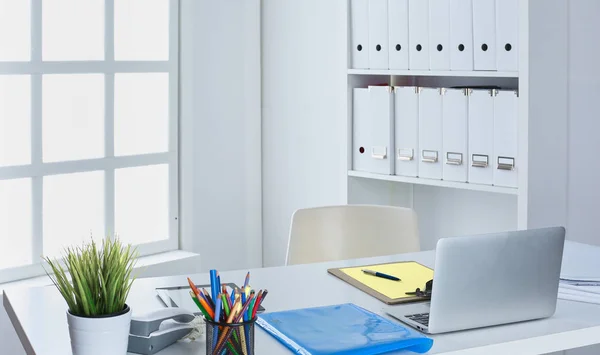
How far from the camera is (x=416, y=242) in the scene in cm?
269

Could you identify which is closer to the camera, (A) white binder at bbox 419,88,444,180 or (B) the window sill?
(A) white binder at bbox 419,88,444,180

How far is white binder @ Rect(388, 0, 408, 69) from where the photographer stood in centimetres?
311

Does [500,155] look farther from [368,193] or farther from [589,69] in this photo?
[368,193]

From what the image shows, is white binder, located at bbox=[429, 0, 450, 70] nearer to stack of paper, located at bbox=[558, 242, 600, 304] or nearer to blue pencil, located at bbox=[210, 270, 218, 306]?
stack of paper, located at bbox=[558, 242, 600, 304]

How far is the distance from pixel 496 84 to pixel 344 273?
1395mm

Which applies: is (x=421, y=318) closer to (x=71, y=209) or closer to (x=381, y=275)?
(x=381, y=275)

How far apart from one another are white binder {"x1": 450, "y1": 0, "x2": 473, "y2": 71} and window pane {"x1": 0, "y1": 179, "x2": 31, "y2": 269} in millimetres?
1619

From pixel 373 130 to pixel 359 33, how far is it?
1.27 ft

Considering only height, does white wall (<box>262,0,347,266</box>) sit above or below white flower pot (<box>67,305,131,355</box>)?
above

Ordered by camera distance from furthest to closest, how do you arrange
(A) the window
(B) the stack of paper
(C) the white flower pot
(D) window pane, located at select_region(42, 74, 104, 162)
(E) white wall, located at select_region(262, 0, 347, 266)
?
(E) white wall, located at select_region(262, 0, 347, 266), (D) window pane, located at select_region(42, 74, 104, 162), (A) the window, (B) the stack of paper, (C) the white flower pot

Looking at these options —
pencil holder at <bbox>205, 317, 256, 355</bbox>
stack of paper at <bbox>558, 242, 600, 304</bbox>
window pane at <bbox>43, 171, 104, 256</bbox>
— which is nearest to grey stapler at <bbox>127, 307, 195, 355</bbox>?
pencil holder at <bbox>205, 317, 256, 355</bbox>

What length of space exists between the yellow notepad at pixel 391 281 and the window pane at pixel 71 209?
1.56m

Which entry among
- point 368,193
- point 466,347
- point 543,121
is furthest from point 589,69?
point 466,347

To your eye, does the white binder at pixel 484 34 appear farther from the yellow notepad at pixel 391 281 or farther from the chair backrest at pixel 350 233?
the yellow notepad at pixel 391 281
